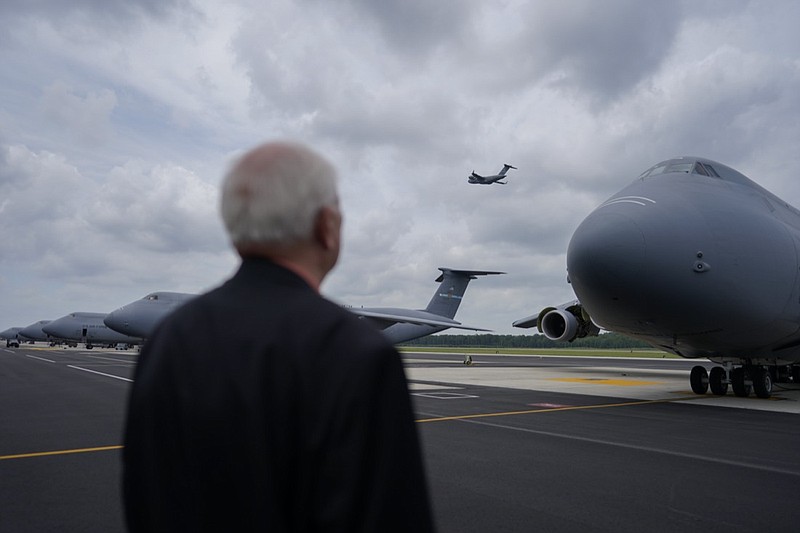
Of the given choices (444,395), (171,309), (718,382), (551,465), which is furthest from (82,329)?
(551,465)

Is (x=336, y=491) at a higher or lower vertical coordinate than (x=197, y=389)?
lower

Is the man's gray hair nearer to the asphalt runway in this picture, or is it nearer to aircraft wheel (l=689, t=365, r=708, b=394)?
the asphalt runway

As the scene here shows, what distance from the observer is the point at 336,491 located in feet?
3.55

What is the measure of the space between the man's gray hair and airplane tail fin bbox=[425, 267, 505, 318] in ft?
125

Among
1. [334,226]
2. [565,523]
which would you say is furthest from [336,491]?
[565,523]

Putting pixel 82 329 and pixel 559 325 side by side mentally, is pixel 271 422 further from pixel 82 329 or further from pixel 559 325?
pixel 82 329

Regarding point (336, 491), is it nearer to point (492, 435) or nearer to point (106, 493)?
point (106, 493)

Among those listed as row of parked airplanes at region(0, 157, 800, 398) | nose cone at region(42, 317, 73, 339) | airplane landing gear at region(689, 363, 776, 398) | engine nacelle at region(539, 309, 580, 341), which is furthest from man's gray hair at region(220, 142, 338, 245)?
nose cone at region(42, 317, 73, 339)

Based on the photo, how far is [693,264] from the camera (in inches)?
341

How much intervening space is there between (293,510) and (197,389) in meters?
0.30

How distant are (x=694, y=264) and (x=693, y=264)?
0.07 feet

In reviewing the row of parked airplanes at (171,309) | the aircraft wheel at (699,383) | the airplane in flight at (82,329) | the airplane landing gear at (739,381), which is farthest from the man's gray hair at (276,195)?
the airplane in flight at (82,329)

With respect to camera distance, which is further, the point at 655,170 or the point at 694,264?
the point at 655,170

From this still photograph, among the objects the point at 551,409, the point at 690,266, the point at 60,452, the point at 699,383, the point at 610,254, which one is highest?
the point at 610,254
